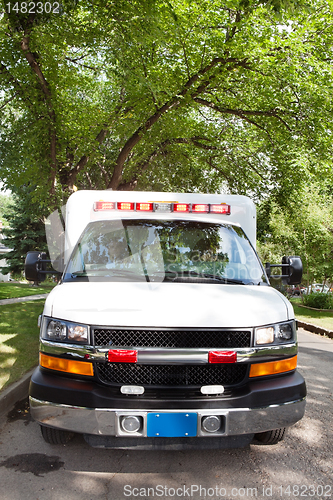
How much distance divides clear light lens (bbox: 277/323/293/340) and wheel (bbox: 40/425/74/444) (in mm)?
1933

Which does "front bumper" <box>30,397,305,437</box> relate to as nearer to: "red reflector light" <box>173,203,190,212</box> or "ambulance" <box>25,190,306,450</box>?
"ambulance" <box>25,190,306,450</box>

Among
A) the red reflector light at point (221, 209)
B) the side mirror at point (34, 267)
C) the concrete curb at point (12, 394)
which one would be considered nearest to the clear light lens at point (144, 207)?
the red reflector light at point (221, 209)

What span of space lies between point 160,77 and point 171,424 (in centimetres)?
1263

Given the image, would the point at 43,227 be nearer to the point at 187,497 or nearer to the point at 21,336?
the point at 21,336

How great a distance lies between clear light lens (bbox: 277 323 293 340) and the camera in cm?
327

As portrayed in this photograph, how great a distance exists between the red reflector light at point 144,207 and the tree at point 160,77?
20.2 feet

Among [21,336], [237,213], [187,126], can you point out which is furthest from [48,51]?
[237,213]

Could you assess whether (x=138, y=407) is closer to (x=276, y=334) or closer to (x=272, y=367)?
(x=272, y=367)

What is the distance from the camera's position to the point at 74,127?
585 inches

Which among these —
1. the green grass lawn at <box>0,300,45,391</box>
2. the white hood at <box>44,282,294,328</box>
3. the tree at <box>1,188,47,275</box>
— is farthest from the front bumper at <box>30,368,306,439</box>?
the tree at <box>1,188,47,275</box>

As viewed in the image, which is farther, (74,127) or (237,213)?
(74,127)

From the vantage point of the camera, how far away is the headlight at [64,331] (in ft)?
10.2

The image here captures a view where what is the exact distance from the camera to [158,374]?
315cm

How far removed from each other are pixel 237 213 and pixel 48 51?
915 cm
